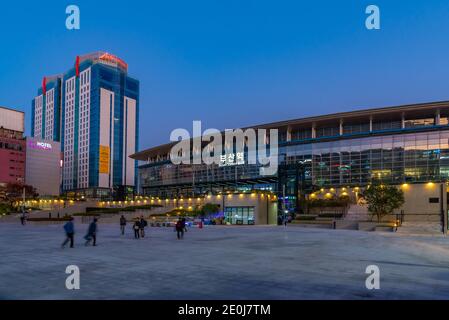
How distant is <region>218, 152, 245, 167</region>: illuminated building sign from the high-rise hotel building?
94478mm

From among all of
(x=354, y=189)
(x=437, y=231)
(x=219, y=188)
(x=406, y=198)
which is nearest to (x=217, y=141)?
(x=219, y=188)

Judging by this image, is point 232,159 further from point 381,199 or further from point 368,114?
point 381,199

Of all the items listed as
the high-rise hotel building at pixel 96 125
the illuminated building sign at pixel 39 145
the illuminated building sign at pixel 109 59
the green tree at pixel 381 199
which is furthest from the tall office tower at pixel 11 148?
the green tree at pixel 381 199

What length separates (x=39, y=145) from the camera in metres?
164

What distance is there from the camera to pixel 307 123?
73188mm

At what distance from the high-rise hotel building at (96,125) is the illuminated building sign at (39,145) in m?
14.4

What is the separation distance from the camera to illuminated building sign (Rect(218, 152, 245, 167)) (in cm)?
8066

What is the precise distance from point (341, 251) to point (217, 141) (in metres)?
68.5

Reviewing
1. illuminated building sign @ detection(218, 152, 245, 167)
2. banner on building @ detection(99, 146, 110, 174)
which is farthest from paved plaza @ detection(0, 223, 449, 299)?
banner on building @ detection(99, 146, 110, 174)

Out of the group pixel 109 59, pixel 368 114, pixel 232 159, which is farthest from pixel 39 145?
pixel 368 114

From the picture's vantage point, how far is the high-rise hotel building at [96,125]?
171000 mm

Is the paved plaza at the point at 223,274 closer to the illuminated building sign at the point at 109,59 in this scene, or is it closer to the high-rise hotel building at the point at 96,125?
the high-rise hotel building at the point at 96,125

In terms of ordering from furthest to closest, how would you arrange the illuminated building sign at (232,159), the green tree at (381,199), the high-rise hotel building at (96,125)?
the high-rise hotel building at (96,125)
the illuminated building sign at (232,159)
the green tree at (381,199)

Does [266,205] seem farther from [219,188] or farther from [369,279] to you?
[369,279]
